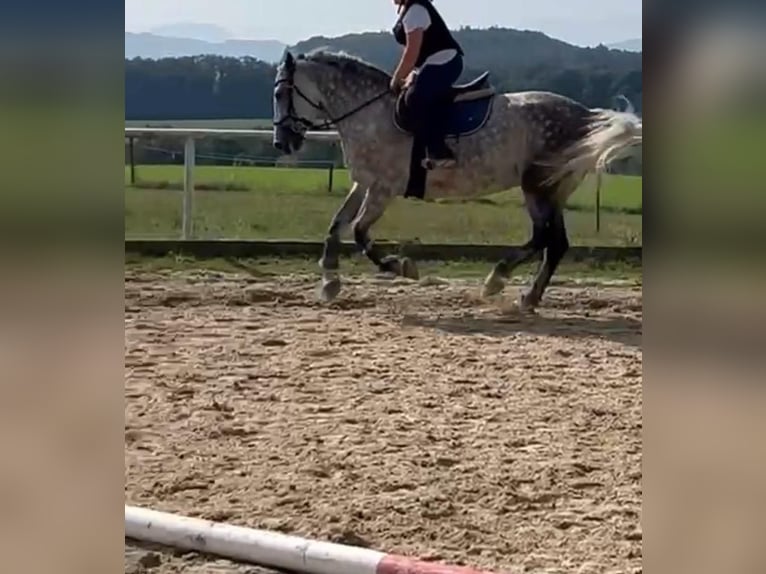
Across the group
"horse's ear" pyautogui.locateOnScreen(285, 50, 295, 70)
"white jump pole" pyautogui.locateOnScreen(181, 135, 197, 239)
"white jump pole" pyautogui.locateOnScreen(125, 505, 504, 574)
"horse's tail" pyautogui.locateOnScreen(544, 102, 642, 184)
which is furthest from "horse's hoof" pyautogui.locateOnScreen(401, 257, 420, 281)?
"white jump pole" pyautogui.locateOnScreen(125, 505, 504, 574)

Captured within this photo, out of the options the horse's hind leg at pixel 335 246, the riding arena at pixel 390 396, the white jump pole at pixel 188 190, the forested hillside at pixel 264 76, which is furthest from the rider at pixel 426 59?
the forested hillside at pixel 264 76

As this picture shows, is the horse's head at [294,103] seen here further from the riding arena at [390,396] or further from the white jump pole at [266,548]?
the white jump pole at [266,548]

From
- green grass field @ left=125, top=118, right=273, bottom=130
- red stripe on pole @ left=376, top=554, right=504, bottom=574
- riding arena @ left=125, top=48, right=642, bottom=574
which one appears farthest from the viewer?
green grass field @ left=125, top=118, right=273, bottom=130

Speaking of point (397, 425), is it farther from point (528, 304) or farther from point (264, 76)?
point (264, 76)

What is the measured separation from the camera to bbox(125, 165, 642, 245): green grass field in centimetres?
590

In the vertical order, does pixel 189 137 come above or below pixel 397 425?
above

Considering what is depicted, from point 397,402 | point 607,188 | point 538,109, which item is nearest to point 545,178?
point 538,109

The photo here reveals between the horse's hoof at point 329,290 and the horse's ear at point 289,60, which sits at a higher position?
the horse's ear at point 289,60

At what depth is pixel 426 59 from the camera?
4.21 m

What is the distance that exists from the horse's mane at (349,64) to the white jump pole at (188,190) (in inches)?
57.4

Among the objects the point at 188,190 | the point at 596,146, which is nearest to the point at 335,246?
the point at 596,146

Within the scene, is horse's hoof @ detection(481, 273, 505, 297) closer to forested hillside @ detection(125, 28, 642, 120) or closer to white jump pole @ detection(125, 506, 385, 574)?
forested hillside @ detection(125, 28, 642, 120)

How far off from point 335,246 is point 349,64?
2.35 feet

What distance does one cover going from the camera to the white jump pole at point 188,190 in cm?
573
